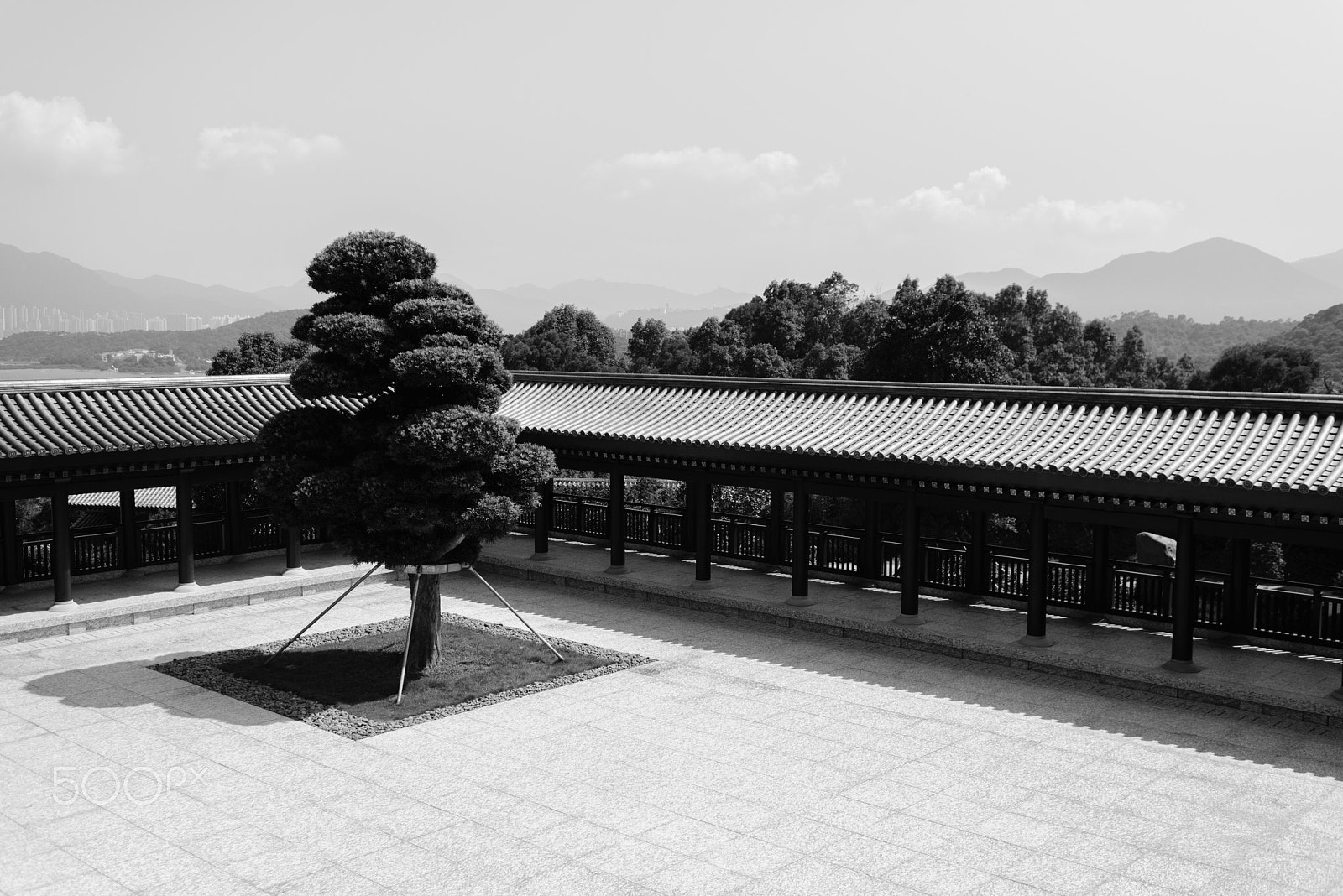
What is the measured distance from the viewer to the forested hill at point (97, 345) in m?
111

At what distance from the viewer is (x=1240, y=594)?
16.8 meters

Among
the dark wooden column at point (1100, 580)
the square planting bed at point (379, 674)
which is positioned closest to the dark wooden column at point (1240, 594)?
the dark wooden column at point (1100, 580)

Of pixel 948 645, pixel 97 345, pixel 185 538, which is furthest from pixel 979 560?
pixel 97 345

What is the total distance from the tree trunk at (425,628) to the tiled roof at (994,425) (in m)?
5.56

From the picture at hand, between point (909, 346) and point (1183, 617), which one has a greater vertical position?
point (909, 346)

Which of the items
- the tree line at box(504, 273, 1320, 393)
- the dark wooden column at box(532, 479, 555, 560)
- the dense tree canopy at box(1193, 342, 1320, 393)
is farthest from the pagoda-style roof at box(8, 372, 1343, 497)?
the dense tree canopy at box(1193, 342, 1320, 393)

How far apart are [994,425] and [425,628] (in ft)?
29.6

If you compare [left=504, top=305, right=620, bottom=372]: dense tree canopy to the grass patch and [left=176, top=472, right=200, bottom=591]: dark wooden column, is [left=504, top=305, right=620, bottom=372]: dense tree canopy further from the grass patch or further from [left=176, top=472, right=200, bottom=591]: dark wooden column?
the grass patch

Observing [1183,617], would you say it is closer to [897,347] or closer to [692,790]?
[692,790]

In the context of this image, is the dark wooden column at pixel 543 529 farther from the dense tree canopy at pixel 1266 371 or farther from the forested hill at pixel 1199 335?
the forested hill at pixel 1199 335

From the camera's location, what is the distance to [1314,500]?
13.5 m

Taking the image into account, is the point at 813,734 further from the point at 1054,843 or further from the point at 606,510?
the point at 606,510

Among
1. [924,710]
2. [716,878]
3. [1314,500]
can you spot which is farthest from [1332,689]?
[716,878]

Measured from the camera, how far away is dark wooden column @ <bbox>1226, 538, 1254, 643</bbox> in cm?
1677
